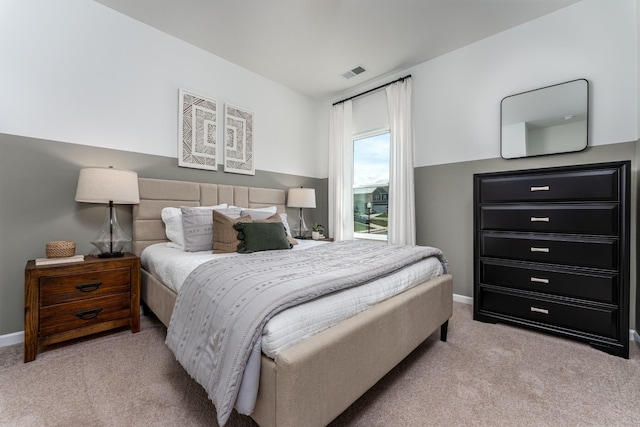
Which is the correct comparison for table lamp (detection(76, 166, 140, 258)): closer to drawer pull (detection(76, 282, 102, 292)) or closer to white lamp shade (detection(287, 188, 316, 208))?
drawer pull (detection(76, 282, 102, 292))

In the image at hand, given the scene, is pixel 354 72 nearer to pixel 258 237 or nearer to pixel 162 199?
pixel 258 237

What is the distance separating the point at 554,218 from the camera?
2152 mm

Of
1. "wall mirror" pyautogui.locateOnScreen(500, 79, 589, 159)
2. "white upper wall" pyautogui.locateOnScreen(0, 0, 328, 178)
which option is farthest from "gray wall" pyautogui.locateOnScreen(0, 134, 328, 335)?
"wall mirror" pyautogui.locateOnScreen(500, 79, 589, 159)

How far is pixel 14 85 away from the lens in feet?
6.64

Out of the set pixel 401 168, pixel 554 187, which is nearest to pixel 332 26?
pixel 401 168

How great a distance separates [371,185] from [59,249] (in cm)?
341

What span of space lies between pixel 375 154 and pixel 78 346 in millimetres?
3721

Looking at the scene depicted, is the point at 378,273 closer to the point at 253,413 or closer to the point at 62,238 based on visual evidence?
the point at 253,413

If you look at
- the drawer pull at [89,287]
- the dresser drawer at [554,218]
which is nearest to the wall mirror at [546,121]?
the dresser drawer at [554,218]

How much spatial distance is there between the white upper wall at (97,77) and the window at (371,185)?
1.83 m

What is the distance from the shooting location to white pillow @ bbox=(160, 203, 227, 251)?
2.44 m

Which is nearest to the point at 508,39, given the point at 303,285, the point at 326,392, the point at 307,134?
the point at 307,134

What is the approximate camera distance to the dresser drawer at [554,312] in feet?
6.40

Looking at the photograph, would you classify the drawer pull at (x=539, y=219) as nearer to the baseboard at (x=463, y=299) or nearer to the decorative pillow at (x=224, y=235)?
the baseboard at (x=463, y=299)
